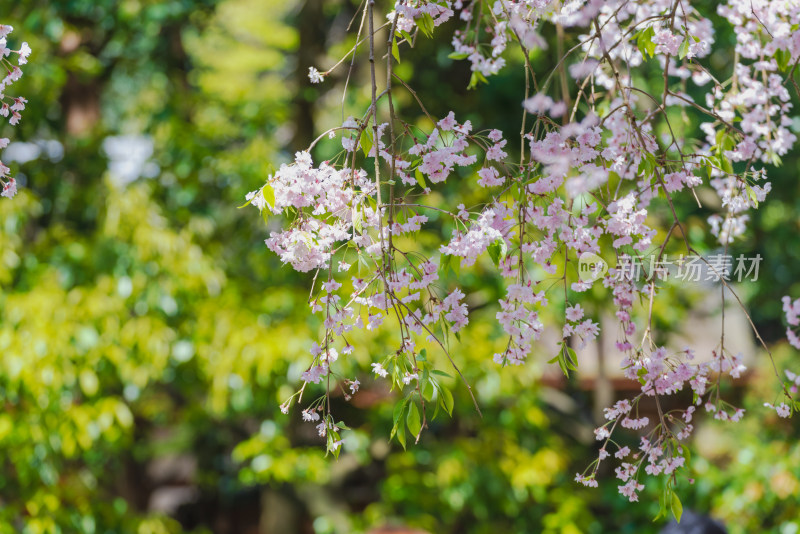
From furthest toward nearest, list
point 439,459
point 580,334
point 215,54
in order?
point 215,54 → point 439,459 → point 580,334

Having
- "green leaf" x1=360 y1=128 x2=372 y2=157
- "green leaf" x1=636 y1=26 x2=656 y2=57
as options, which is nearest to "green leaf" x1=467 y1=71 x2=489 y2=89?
"green leaf" x1=636 y1=26 x2=656 y2=57

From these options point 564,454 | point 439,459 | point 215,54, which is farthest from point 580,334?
point 215,54

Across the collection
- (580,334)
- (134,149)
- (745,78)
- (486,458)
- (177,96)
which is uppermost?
(745,78)

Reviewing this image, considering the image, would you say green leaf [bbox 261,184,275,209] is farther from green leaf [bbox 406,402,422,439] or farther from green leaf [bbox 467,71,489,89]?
green leaf [bbox 467,71,489,89]

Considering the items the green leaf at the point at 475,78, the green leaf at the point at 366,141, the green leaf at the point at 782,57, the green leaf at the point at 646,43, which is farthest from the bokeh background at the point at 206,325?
the green leaf at the point at 366,141

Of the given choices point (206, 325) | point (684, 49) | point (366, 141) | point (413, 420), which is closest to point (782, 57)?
point (684, 49)

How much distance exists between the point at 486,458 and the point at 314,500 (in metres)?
0.64

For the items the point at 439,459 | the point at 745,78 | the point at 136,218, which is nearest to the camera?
the point at 745,78

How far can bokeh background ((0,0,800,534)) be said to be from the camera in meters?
2.42

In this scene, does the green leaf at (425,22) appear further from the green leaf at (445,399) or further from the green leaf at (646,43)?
the green leaf at (445,399)

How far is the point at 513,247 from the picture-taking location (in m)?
1.08

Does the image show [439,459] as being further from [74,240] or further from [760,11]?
[760,11]

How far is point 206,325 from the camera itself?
2.48 m

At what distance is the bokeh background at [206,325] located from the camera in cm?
242
